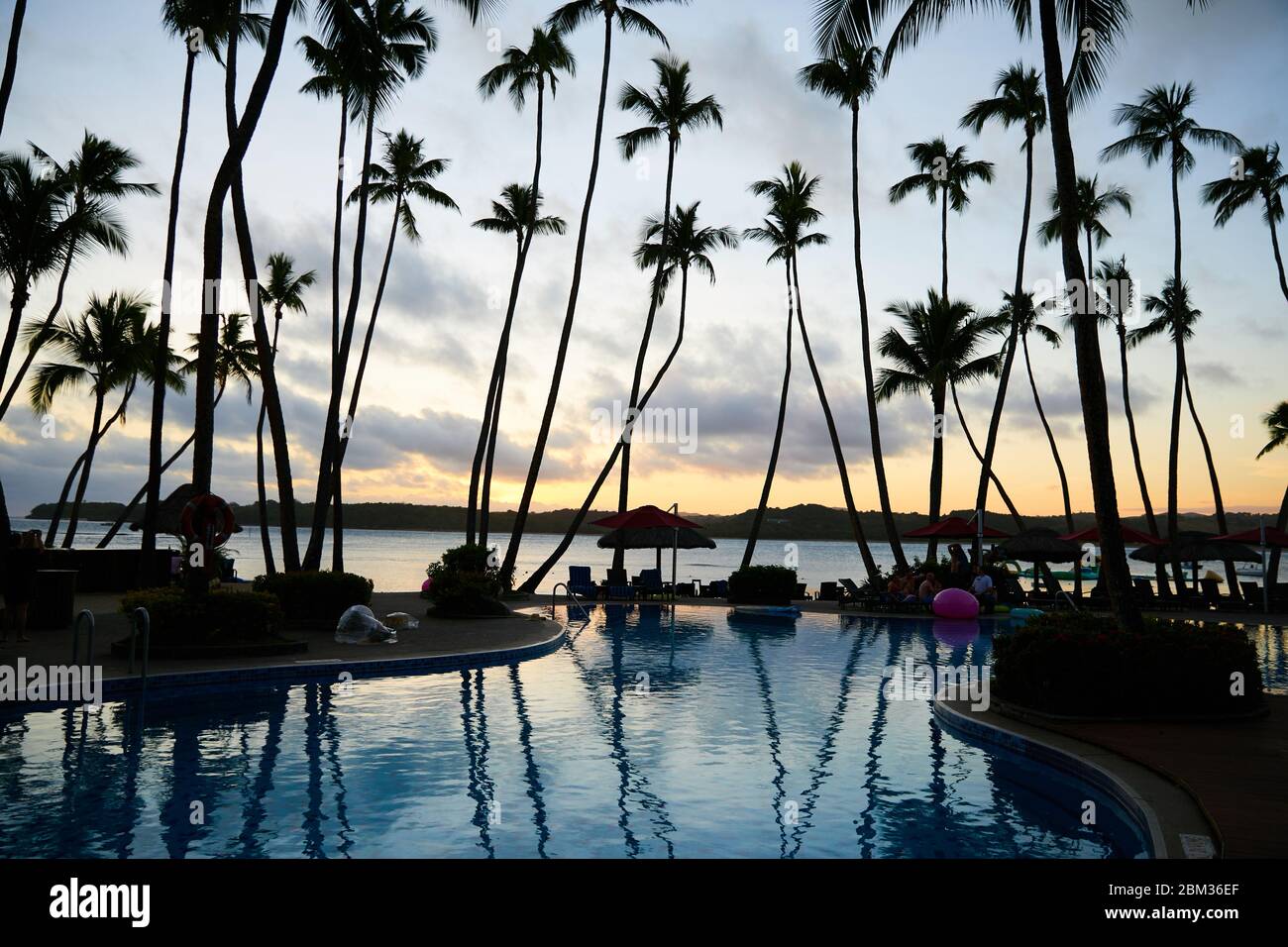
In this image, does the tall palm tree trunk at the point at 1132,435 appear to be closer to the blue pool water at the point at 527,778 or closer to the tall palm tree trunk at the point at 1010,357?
the tall palm tree trunk at the point at 1010,357

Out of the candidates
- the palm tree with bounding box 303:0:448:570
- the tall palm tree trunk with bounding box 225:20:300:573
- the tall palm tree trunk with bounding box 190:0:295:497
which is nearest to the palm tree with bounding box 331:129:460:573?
the palm tree with bounding box 303:0:448:570

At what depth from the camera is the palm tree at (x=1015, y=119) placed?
102 feet

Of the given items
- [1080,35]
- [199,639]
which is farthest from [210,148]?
[1080,35]

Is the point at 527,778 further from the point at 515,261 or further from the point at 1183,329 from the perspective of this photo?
the point at 1183,329

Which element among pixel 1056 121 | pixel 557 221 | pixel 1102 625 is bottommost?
pixel 1102 625

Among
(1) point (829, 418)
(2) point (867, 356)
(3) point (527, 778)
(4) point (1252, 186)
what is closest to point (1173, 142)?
(4) point (1252, 186)

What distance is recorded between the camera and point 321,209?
88.4ft

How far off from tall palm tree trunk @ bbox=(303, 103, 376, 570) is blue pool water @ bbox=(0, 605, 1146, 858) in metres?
10.6

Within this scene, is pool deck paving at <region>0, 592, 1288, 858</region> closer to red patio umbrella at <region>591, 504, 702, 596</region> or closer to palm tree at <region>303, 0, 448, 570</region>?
palm tree at <region>303, 0, 448, 570</region>

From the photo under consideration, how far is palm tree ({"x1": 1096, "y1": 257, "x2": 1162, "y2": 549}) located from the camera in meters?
36.1

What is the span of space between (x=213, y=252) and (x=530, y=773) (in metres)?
11.9

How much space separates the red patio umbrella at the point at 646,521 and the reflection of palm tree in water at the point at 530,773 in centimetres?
1375
